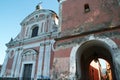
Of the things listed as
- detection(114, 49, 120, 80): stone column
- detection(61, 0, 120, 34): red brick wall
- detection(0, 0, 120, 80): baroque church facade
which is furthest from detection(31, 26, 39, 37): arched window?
detection(114, 49, 120, 80): stone column

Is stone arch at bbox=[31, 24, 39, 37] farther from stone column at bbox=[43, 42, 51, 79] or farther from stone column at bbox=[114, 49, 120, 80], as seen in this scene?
stone column at bbox=[114, 49, 120, 80]

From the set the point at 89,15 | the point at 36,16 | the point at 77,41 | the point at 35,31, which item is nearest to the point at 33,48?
the point at 35,31

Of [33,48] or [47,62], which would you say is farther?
[33,48]

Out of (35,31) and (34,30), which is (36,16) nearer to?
(34,30)

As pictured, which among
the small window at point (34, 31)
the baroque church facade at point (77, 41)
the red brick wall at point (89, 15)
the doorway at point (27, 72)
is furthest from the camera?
the small window at point (34, 31)

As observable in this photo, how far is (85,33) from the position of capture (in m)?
6.36

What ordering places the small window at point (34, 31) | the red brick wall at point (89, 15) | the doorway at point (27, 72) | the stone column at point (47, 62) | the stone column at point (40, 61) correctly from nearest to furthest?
the red brick wall at point (89, 15)
the stone column at point (47, 62)
the stone column at point (40, 61)
the doorway at point (27, 72)
the small window at point (34, 31)

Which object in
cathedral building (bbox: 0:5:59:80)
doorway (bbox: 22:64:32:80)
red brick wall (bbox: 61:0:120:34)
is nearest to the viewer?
red brick wall (bbox: 61:0:120:34)

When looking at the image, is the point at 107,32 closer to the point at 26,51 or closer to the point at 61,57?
the point at 61,57

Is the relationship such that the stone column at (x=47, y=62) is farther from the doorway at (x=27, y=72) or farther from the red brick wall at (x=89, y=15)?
the red brick wall at (x=89, y=15)

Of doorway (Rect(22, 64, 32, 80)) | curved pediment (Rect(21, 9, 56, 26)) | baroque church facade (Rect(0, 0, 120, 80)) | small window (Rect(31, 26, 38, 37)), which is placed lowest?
doorway (Rect(22, 64, 32, 80))

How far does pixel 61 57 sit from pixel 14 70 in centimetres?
820

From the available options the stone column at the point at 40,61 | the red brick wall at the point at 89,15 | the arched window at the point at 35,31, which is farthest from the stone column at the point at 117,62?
the arched window at the point at 35,31

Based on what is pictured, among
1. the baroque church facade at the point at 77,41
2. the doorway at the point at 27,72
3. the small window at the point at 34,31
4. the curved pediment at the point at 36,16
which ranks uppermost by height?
the curved pediment at the point at 36,16
